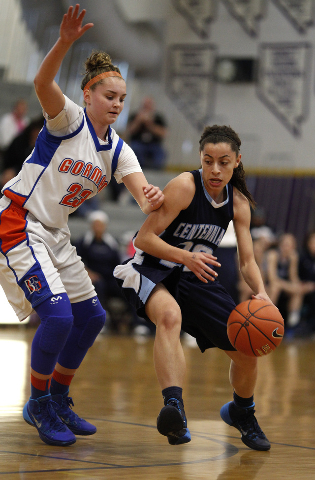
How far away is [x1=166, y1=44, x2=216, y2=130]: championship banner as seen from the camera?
16188 millimetres

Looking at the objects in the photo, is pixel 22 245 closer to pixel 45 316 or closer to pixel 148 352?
pixel 45 316

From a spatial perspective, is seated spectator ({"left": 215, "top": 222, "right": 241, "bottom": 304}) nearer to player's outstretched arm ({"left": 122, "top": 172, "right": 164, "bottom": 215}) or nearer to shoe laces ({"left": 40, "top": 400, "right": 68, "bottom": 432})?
player's outstretched arm ({"left": 122, "top": 172, "right": 164, "bottom": 215})

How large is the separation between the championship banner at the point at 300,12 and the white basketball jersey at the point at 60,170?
13.0 meters

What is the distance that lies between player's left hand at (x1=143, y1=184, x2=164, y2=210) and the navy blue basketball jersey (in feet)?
0.66

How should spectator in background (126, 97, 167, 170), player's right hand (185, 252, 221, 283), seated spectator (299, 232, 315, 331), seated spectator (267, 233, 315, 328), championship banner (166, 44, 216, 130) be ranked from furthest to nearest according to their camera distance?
championship banner (166, 44, 216, 130) < spectator in background (126, 97, 167, 170) < seated spectator (299, 232, 315, 331) < seated spectator (267, 233, 315, 328) < player's right hand (185, 252, 221, 283)

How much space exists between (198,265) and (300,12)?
13469mm

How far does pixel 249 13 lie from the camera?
15.8 meters

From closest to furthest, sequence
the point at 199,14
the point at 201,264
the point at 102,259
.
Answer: the point at 201,264, the point at 102,259, the point at 199,14

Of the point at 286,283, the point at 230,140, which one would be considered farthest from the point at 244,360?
the point at 286,283

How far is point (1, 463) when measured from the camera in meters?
2.93

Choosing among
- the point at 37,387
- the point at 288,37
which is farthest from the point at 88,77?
the point at 288,37

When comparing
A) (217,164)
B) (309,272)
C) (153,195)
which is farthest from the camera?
(309,272)

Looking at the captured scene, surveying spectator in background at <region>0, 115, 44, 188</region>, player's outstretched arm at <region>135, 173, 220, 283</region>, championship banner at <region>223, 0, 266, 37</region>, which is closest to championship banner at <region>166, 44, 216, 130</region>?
championship banner at <region>223, 0, 266, 37</region>

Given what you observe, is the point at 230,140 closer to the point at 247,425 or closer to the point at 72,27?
the point at 72,27
